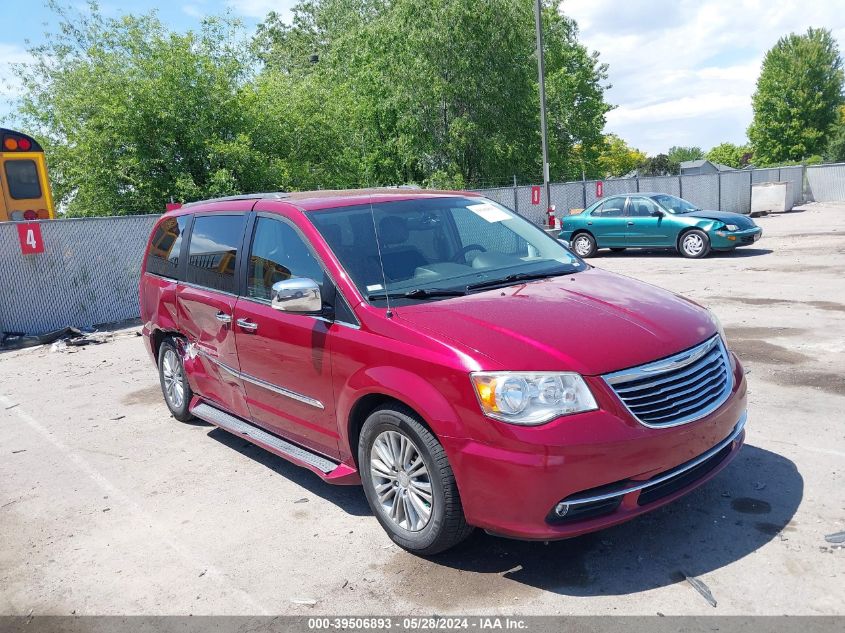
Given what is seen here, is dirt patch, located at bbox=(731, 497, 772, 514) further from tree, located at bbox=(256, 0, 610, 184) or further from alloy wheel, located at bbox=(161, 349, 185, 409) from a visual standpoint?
tree, located at bbox=(256, 0, 610, 184)

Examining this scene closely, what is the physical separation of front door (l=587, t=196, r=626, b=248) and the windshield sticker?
1259 centimetres

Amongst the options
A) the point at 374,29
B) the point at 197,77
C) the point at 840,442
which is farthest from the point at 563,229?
the point at 374,29

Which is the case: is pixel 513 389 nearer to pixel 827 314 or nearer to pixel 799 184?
pixel 827 314

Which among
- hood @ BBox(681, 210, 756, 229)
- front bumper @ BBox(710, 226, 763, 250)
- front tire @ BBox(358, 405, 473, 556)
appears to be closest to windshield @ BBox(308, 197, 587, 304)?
front tire @ BBox(358, 405, 473, 556)

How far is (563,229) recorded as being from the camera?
18672 mm

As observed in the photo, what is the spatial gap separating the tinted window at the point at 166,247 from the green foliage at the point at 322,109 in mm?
11584

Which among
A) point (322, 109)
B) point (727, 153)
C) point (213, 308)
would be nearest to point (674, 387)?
point (213, 308)

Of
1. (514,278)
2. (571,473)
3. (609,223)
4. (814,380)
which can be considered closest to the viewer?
(571,473)

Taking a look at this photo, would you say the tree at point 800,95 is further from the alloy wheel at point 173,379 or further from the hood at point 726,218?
the alloy wheel at point 173,379

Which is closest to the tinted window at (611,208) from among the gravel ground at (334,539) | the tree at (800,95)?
the gravel ground at (334,539)

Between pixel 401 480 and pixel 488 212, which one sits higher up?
pixel 488 212

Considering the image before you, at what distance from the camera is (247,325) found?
188 inches

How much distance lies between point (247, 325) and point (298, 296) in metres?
0.97

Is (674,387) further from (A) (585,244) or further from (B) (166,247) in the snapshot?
(A) (585,244)
